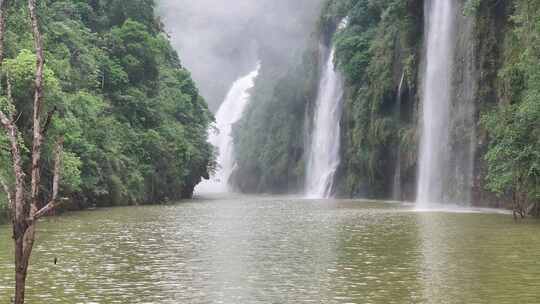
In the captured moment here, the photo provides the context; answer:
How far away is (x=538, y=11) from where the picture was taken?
2580 cm

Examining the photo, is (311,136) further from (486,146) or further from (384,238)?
(384,238)

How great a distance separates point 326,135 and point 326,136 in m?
0.11

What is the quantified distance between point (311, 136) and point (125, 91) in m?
28.8

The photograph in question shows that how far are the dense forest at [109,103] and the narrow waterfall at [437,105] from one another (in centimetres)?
1634

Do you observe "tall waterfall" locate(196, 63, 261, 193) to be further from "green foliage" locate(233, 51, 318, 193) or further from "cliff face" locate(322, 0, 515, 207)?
"cliff face" locate(322, 0, 515, 207)

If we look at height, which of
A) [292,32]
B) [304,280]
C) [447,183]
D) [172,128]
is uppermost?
[292,32]

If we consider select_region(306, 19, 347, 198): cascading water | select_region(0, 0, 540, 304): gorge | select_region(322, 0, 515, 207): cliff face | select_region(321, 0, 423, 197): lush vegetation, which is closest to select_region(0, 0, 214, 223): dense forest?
select_region(0, 0, 540, 304): gorge

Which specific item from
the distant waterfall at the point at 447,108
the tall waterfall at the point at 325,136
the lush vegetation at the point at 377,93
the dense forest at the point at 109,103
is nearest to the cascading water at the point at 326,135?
the tall waterfall at the point at 325,136

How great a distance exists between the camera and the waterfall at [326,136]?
65.6 meters

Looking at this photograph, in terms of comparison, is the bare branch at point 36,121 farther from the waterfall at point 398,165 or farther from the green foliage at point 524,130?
the waterfall at point 398,165

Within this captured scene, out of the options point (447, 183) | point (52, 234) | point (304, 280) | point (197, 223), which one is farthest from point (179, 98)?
point (304, 280)

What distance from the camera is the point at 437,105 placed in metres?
43.6

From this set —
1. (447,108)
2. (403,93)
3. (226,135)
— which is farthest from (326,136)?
(226,135)

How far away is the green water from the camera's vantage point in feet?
38.0
